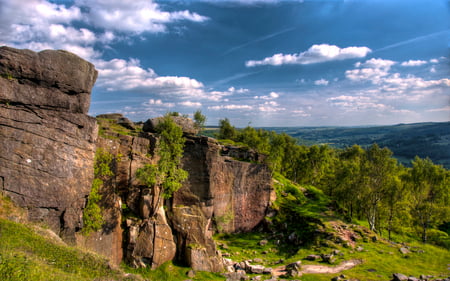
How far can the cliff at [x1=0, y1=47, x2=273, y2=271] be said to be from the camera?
24422mm

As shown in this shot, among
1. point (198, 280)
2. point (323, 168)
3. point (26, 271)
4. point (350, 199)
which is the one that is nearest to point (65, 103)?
point (26, 271)

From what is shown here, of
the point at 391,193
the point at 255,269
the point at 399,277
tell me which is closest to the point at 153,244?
the point at 255,269

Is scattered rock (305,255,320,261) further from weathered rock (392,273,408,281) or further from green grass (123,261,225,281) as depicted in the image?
green grass (123,261,225,281)

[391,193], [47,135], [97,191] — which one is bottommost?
[391,193]

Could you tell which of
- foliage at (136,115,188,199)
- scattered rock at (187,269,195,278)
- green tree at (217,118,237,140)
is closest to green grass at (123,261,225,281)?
scattered rock at (187,269,195,278)

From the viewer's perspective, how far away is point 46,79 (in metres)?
26.8

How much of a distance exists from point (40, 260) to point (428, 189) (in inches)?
2916

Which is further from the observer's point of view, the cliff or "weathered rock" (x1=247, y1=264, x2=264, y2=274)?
"weathered rock" (x1=247, y1=264, x2=264, y2=274)

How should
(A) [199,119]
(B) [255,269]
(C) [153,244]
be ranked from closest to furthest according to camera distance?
(C) [153,244], (B) [255,269], (A) [199,119]

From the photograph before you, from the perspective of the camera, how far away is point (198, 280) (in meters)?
31.0

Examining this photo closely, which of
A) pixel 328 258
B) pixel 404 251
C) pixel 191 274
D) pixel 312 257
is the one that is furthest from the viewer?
pixel 404 251

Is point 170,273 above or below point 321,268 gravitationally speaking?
above

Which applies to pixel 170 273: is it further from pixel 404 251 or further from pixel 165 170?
pixel 404 251

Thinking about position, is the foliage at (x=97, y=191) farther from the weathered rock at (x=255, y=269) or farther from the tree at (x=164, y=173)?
the weathered rock at (x=255, y=269)
